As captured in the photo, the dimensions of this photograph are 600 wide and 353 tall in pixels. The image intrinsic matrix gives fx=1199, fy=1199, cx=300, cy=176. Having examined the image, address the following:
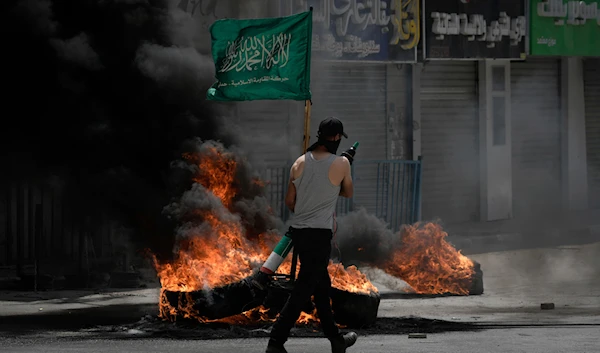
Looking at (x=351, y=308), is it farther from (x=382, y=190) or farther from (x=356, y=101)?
(x=356, y=101)

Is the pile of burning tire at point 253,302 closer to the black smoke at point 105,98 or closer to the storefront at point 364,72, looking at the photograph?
the black smoke at point 105,98

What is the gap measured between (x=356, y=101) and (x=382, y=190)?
390 cm

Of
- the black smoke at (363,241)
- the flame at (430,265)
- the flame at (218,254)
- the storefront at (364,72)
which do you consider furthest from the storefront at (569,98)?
the flame at (218,254)

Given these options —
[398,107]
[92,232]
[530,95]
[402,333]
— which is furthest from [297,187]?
[530,95]

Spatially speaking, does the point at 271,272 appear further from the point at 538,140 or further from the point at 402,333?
the point at 538,140

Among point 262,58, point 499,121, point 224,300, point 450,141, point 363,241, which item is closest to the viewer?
point 224,300

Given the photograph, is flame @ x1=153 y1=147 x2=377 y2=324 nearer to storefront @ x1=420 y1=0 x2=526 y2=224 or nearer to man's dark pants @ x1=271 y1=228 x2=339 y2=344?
man's dark pants @ x1=271 y1=228 x2=339 y2=344

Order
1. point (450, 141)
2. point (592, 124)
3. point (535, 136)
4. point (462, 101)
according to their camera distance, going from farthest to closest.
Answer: point (592, 124) < point (535, 136) < point (462, 101) < point (450, 141)

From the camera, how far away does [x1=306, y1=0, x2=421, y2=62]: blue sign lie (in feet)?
59.0

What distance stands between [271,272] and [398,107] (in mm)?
11151

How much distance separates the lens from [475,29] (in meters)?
19.9

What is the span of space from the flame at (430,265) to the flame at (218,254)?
1949 millimetres

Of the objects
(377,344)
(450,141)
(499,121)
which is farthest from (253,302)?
(499,121)

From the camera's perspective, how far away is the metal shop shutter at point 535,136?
21.1 meters
